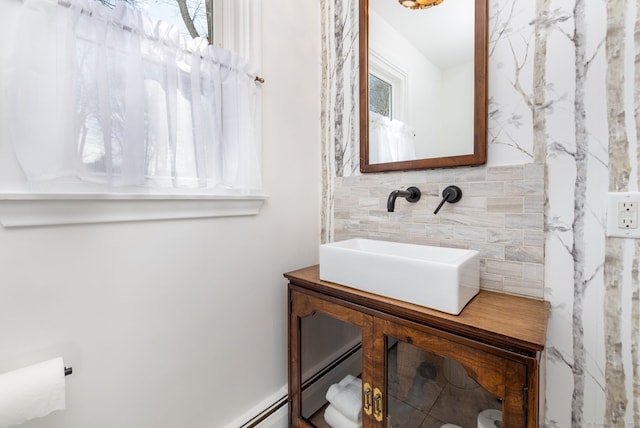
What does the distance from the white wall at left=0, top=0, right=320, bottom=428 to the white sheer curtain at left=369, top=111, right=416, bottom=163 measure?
0.32 meters

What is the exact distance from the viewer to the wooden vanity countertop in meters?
0.66

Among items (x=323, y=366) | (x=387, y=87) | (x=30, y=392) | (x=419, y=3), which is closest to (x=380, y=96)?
(x=387, y=87)

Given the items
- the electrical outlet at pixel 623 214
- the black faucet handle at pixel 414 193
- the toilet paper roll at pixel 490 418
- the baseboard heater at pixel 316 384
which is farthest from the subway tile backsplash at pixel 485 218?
the baseboard heater at pixel 316 384

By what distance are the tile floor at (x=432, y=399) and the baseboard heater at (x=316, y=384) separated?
0.81ft

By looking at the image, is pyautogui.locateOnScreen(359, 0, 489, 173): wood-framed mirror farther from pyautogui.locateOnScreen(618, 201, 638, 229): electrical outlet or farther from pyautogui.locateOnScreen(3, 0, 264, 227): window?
pyautogui.locateOnScreen(3, 0, 264, 227): window

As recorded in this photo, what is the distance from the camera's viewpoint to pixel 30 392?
621 mm

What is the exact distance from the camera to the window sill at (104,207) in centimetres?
66

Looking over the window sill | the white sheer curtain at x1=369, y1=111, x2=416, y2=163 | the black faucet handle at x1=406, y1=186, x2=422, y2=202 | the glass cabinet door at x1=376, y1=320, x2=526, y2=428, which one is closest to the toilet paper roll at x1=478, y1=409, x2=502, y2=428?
the glass cabinet door at x1=376, y1=320, x2=526, y2=428

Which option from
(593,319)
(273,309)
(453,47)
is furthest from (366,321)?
(453,47)

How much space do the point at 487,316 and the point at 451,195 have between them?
0.44m

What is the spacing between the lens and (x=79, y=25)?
2.39 feet

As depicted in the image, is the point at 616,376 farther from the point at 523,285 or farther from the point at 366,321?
the point at 366,321

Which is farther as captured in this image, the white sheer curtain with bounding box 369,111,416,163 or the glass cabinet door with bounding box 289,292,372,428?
the white sheer curtain with bounding box 369,111,416,163

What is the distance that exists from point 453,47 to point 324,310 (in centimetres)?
106
